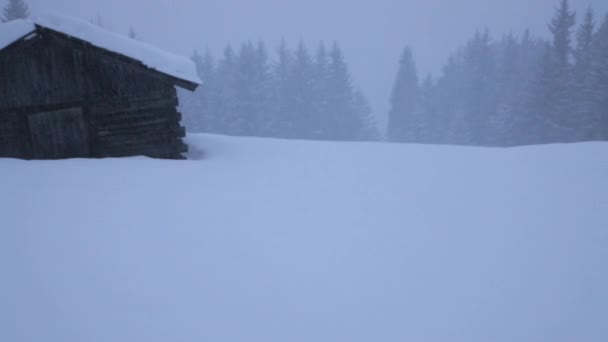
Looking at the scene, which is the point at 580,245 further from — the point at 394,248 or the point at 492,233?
the point at 394,248

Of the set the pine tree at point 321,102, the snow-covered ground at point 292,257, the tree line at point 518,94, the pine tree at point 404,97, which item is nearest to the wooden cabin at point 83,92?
the snow-covered ground at point 292,257

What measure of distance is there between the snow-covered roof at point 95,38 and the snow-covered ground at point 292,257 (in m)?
3.23

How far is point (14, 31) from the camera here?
9.05 metres

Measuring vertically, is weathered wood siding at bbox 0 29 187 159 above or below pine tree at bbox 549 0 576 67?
below

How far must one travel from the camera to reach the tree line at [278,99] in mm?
36875

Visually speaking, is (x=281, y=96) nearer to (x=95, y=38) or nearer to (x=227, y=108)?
(x=227, y=108)

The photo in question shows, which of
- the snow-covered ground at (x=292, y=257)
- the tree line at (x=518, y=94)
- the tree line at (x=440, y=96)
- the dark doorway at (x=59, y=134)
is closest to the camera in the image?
the snow-covered ground at (x=292, y=257)

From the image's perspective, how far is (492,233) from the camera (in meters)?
5.26

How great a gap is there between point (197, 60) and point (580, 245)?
45.8 meters

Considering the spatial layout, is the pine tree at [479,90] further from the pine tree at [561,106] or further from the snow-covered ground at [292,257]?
the snow-covered ground at [292,257]

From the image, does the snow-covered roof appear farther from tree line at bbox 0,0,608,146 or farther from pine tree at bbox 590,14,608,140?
pine tree at bbox 590,14,608,140

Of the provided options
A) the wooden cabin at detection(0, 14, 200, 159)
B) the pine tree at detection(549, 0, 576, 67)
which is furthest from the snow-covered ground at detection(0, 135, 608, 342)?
the pine tree at detection(549, 0, 576, 67)

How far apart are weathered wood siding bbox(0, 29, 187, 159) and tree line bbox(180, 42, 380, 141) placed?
26369 mm

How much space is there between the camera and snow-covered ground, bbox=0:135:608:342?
3344 millimetres
